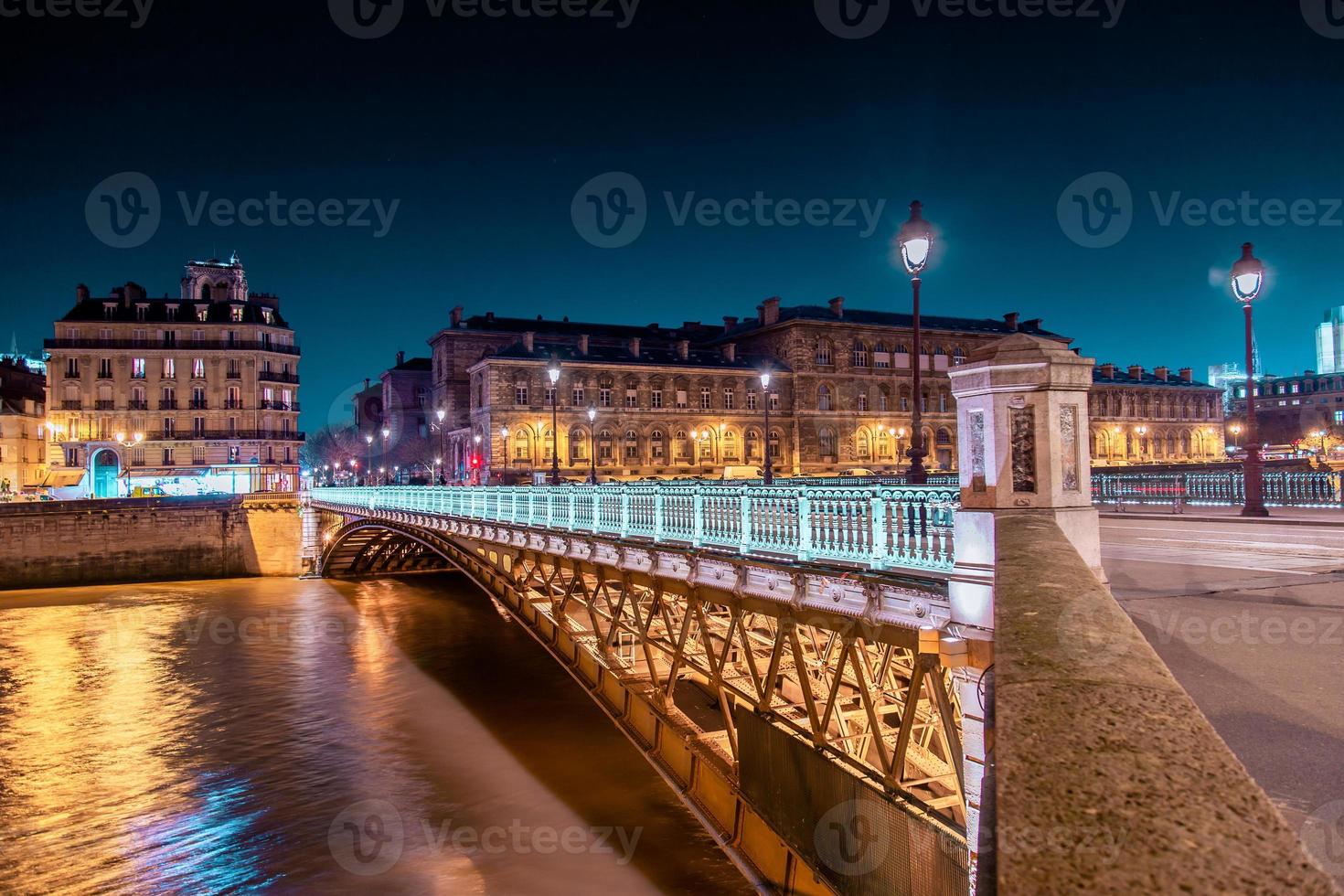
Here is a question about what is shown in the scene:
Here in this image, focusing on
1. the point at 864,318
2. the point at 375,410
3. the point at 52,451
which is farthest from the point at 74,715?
the point at 375,410

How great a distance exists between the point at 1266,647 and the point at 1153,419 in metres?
87.7

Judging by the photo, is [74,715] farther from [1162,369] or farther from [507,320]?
[1162,369]

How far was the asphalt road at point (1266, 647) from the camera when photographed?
16.5 feet

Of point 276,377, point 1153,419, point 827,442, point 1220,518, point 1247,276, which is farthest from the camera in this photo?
point 1153,419

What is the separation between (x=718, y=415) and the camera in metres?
67.7

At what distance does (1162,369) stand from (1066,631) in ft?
327

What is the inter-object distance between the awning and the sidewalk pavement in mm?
63601

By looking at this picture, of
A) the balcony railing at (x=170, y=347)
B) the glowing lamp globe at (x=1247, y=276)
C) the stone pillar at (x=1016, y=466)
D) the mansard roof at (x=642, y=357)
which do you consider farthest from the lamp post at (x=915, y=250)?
the balcony railing at (x=170, y=347)

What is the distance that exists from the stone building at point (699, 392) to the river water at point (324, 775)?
111 ft

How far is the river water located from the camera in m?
11.4

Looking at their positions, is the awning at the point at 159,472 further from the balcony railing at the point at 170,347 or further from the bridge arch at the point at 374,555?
the bridge arch at the point at 374,555

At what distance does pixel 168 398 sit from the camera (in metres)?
62.3

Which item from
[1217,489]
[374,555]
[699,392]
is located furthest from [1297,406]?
[374,555]

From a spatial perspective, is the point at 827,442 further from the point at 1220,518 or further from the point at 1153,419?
the point at 1220,518
